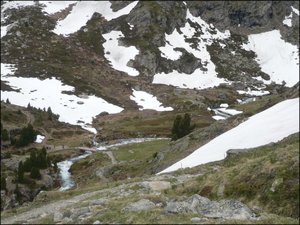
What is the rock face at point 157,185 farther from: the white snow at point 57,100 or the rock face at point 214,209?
the white snow at point 57,100

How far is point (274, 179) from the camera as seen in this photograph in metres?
22.7

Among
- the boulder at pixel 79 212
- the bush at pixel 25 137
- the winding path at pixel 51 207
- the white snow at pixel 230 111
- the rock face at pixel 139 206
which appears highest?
the white snow at pixel 230 111

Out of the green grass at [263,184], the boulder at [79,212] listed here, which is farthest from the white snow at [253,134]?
the boulder at [79,212]

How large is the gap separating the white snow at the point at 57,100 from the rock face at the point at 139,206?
359 ft

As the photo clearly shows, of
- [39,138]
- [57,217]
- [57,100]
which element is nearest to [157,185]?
[57,217]

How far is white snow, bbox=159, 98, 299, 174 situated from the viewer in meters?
42.7

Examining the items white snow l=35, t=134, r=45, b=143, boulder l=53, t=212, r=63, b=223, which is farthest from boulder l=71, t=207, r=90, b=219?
white snow l=35, t=134, r=45, b=143

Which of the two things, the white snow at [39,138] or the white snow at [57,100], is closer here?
the white snow at [39,138]

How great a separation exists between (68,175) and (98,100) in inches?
3093

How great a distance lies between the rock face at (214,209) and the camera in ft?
59.4

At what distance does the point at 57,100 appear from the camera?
149 meters

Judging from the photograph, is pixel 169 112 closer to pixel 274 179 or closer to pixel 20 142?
pixel 20 142

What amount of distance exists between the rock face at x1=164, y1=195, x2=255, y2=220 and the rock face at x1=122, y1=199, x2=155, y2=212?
2.98 feet

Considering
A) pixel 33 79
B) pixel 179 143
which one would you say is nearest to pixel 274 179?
pixel 179 143
